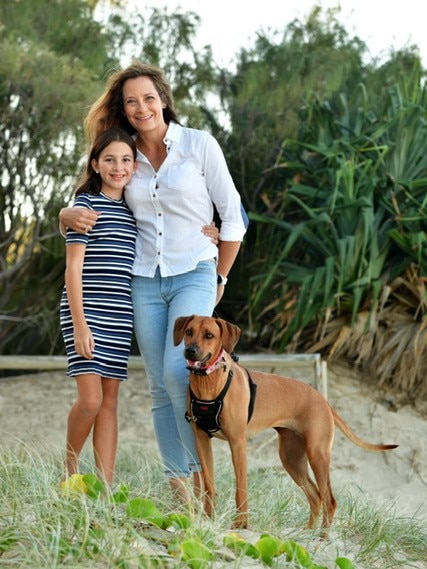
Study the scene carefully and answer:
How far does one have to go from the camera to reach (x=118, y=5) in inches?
452

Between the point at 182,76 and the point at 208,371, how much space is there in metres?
7.10

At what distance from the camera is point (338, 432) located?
32.7ft

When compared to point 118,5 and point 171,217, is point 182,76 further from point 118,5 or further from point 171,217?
point 171,217

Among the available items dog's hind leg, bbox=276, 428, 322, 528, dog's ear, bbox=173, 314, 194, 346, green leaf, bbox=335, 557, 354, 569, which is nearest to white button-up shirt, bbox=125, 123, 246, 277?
dog's ear, bbox=173, 314, 194, 346

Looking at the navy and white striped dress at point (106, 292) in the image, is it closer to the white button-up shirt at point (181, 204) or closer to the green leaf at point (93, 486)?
the white button-up shirt at point (181, 204)

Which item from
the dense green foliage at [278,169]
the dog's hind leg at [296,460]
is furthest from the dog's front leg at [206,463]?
the dense green foliage at [278,169]

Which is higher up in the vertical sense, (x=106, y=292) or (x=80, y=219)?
(x=80, y=219)

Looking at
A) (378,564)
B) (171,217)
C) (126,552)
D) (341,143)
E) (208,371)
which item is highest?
(341,143)

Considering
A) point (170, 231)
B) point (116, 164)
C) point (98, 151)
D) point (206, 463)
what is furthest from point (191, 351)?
point (98, 151)

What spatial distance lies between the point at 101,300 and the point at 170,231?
0.51 meters

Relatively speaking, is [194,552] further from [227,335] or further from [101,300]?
[101,300]

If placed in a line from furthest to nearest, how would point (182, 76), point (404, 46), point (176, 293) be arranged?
1. point (404, 46)
2. point (182, 76)
3. point (176, 293)

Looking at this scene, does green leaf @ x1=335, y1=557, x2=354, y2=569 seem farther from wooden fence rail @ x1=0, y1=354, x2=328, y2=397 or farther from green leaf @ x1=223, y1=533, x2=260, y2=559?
wooden fence rail @ x1=0, y1=354, x2=328, y2=397

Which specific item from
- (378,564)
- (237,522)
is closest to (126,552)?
(237,522)
